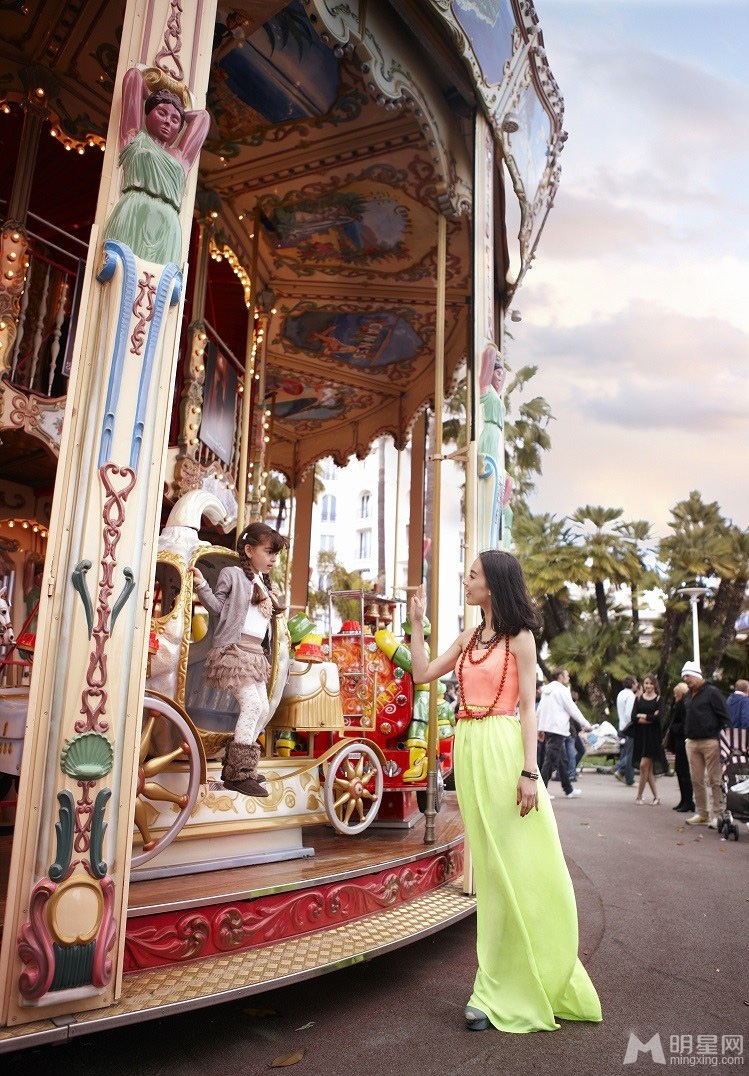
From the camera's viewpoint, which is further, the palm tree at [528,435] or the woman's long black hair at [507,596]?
the palm tree at [528,435]

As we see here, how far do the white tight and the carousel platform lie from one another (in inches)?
25.1

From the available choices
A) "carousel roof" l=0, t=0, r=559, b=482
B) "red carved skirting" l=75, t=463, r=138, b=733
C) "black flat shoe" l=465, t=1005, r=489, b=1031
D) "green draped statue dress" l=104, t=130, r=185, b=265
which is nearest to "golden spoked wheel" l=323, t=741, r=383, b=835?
"black flat shoe" l=465, t=1005, r=489, b=1031

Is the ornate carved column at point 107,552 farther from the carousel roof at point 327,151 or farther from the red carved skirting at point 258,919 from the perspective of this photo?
the carousel roof at point 327,151

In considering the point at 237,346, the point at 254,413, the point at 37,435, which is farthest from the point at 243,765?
the point at 237,346

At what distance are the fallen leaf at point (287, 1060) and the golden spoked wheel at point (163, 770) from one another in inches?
36.7

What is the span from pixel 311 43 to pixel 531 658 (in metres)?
4.58

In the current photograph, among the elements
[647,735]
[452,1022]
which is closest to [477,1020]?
[452,1022]

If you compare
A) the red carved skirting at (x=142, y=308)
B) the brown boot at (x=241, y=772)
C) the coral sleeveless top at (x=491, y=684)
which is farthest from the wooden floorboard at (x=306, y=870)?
the red carved skirting at (x=142, y=308)

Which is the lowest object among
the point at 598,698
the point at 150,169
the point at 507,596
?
the point at 507,596

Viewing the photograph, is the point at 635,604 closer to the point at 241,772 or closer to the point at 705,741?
the point at 705,741

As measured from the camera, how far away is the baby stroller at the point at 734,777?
802 cm

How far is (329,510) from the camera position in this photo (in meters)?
44.4

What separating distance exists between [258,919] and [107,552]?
1.72 meters

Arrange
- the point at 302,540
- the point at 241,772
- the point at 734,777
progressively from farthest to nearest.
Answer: the point at 302,540, the point at 734,777, the point at 241,772
